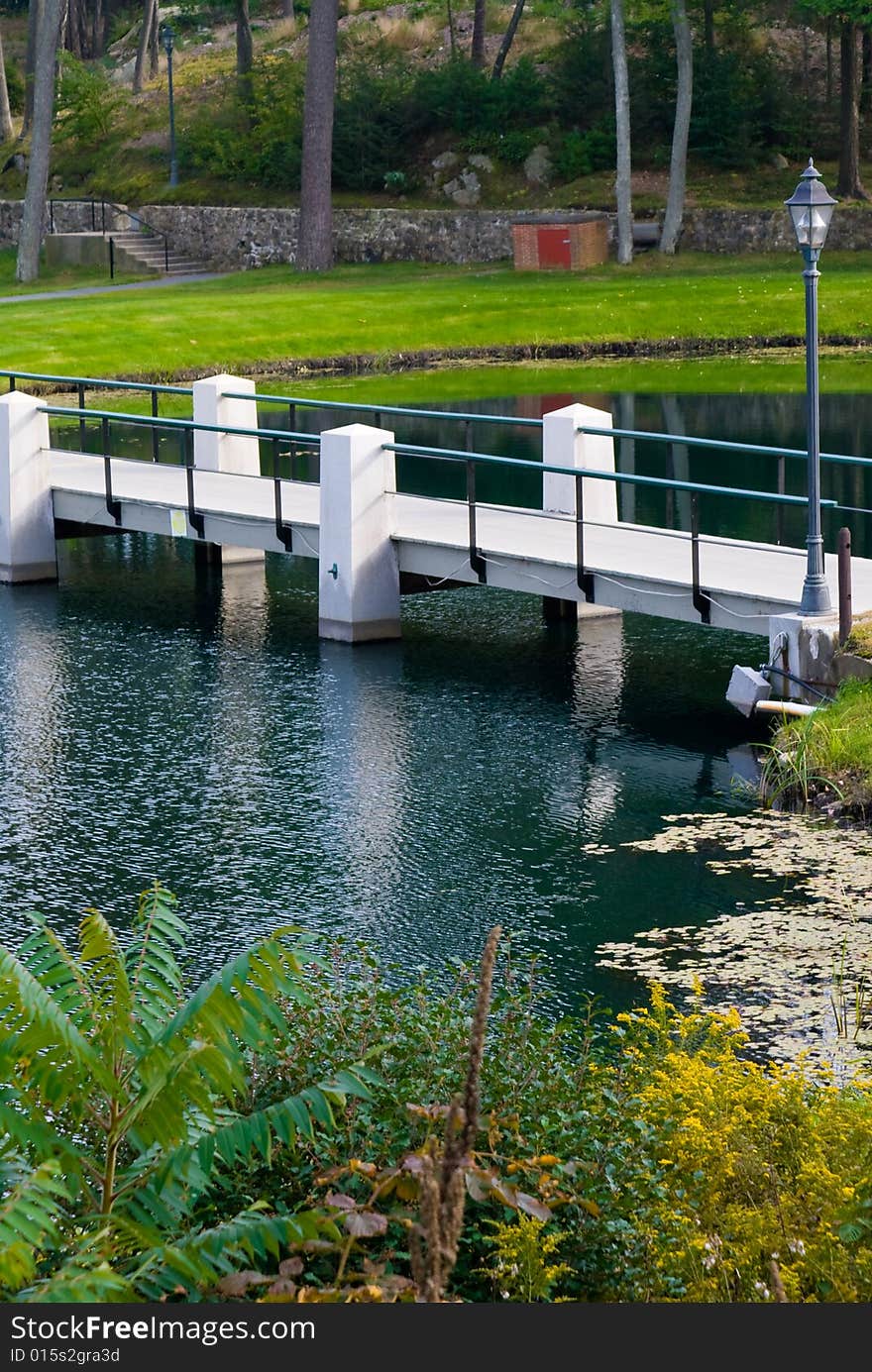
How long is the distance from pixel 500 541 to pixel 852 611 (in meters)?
4.30

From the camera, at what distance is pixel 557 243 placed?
52906 millimetres

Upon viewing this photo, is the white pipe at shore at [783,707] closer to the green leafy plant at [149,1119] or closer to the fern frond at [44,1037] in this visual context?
the green leafy plant at [149,1119]

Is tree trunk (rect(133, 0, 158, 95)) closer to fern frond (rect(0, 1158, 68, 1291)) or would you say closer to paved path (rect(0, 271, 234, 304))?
paved path (rect(0, 271, 234, 304))

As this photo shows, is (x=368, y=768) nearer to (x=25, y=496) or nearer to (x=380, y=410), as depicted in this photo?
(x=380, y=410)

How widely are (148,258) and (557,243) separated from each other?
42.5 ft

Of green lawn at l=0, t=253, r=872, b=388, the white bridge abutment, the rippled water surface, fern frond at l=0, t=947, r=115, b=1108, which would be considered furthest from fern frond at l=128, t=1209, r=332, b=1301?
green lawn at l=0, t=253, r=872, b=388

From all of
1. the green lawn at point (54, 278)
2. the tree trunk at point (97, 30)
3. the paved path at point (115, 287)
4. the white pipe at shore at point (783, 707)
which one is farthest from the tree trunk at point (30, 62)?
the white pipe at shore at point (783, 707)

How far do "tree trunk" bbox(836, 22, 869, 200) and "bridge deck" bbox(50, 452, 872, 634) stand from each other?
106 ft

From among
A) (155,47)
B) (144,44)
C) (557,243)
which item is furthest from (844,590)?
(155,47)

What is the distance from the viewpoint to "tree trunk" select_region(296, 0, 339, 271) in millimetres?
51750

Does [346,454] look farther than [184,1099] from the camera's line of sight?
Yes

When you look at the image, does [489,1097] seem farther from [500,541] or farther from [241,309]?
[241,309]

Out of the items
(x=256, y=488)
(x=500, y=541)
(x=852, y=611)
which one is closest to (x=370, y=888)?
(x=852, y=611)

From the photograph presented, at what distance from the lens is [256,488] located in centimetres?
2375
